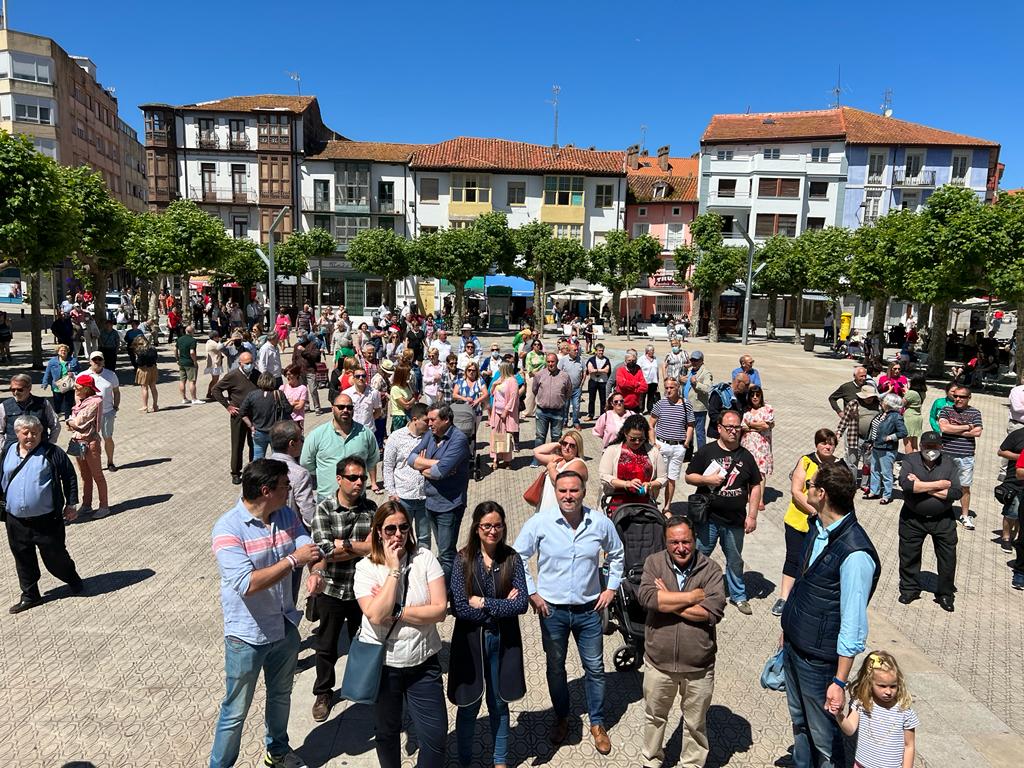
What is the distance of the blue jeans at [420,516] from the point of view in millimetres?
6020

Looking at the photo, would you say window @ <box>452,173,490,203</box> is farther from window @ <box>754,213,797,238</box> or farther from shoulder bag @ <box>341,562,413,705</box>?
shoulder bag @ <box>341,562,413,705</box>

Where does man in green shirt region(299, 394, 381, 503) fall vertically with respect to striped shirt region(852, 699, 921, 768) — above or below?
above

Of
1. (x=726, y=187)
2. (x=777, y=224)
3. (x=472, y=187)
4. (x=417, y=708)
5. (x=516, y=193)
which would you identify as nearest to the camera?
(x=417, y=708)

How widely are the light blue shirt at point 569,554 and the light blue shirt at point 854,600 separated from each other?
1.36 m

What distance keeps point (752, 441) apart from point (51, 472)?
6.59m

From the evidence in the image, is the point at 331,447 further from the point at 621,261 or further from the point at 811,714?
the point at 621,261

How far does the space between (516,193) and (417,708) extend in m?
47.7

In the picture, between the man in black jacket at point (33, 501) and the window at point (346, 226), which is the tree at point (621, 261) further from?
the man in black jacket at point (33, 501)

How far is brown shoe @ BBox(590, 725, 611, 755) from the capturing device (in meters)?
4.18

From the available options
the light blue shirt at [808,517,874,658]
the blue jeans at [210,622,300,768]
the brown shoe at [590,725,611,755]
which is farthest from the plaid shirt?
the light blue shirt at [808,517,874,658]

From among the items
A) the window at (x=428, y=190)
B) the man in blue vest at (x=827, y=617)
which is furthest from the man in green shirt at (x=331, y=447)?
the window at (x=428, y=190)

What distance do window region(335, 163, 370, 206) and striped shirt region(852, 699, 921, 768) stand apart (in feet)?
163

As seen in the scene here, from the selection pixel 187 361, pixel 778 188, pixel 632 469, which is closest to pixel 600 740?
pixel 632 469

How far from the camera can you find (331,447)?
598 centimetres
